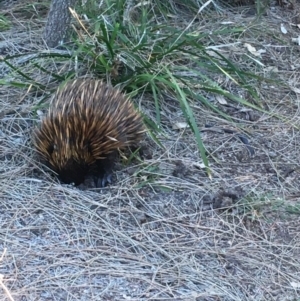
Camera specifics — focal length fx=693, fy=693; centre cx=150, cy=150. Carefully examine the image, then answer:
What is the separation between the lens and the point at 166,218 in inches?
A: 154

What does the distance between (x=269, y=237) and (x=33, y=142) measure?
1501 millimetres

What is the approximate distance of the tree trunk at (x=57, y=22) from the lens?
4.80m

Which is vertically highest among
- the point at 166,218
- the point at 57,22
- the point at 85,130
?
the point at 57,22

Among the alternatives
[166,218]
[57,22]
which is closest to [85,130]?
[166,218]

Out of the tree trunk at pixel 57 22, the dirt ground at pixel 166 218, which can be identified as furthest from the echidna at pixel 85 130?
the tree trunk at pixel 57 22

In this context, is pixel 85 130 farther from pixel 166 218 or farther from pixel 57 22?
pixel 57 22

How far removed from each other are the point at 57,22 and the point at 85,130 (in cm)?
119

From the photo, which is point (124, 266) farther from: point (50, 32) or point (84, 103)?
point (50, 32)

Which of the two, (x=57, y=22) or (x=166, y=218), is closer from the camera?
(x=166, y=218)

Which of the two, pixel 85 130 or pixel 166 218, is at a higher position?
pixel 85 130

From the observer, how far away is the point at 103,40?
4598mm

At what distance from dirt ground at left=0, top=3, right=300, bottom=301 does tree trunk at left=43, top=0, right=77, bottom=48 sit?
137 mm

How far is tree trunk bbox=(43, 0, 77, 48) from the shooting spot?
4797mm

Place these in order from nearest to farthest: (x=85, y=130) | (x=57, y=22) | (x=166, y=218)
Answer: (x=166, y=218) < (x=85, y=130) < (x=57, y=22)
